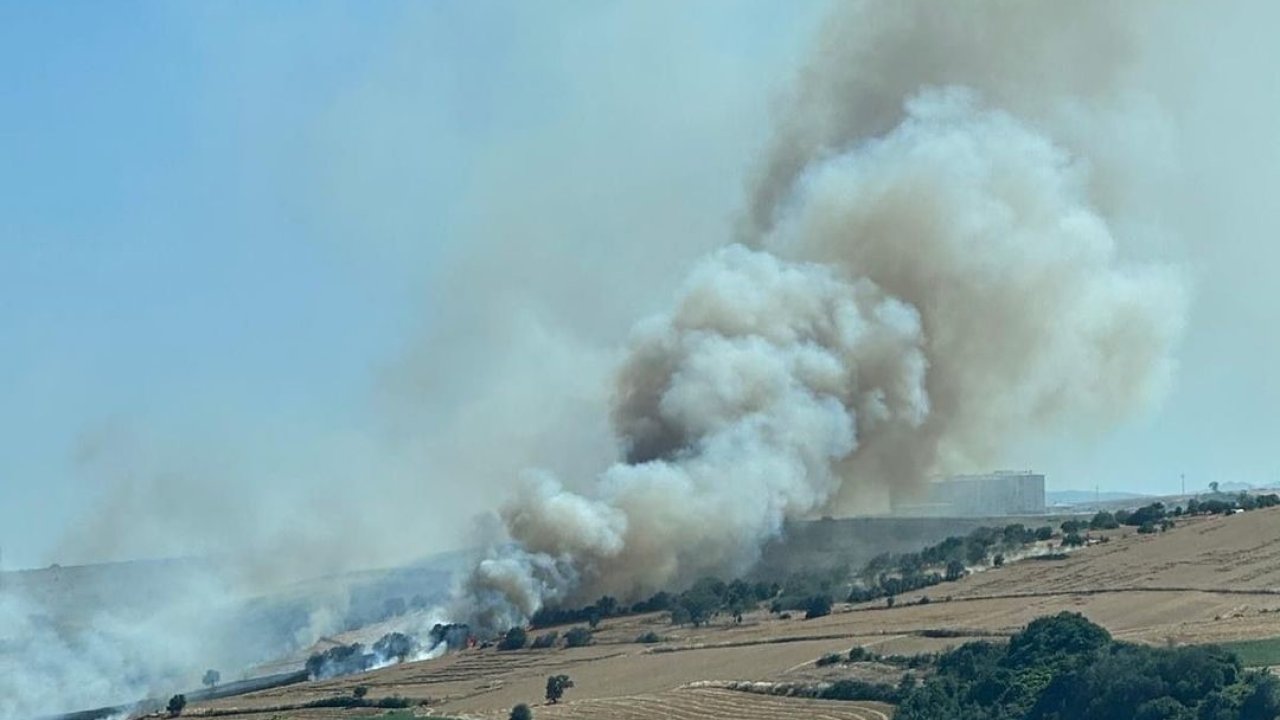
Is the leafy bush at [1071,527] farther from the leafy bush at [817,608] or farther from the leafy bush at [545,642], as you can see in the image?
the leafy bush at [545,642]

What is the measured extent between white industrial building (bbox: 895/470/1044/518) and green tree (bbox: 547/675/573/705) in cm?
3807

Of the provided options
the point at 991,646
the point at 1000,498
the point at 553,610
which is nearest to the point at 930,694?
the point at 991,646

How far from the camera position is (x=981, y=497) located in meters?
109

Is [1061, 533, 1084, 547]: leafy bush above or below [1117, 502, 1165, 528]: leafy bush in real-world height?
below

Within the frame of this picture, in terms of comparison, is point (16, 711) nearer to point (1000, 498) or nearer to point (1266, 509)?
point (1266, 509)

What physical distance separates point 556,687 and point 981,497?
5932 centimetres

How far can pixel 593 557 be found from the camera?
7269 centimetres

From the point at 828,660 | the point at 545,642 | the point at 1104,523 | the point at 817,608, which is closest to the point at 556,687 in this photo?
the point at 828,660

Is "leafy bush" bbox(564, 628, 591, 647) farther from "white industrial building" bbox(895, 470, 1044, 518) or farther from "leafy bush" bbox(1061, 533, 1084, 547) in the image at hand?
"white industrial building" bbox(895, 470, 1044, 518)

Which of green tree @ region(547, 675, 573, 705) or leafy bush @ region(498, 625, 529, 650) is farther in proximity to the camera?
leafy bush @ region(498, 625, 529, 650)

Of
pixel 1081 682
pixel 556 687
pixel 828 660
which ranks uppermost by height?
pixel 828 660

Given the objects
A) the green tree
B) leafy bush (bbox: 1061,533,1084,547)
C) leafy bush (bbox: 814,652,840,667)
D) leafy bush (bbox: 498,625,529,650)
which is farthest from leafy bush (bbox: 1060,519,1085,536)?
the green tree

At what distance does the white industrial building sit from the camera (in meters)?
95.8

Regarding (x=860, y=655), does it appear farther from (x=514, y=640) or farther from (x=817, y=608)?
(x=514, y=640)
